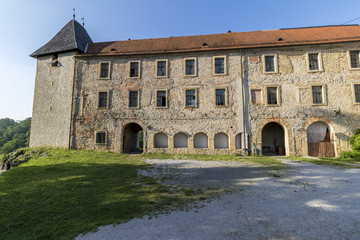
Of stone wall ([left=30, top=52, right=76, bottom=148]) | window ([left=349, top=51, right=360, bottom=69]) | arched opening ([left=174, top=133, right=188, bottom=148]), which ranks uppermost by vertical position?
window ([left=349, top=51, right=360, bottom=69])

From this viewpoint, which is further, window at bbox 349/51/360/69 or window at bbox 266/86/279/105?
window at bbox 266/86/279/105

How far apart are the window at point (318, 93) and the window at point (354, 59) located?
3.05 metres

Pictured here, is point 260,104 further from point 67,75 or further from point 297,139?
point 67,75

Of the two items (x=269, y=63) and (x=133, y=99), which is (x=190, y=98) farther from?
(x=269, y=63)

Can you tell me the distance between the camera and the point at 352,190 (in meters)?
6.20

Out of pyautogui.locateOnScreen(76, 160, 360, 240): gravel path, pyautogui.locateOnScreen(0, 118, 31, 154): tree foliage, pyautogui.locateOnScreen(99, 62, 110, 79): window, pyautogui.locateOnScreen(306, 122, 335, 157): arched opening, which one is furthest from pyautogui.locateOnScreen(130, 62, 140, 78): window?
pyautogui.locateOnScreen(0, 118, 31, 154): tree foliage

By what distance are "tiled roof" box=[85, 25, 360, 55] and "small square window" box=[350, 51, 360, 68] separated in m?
1.12

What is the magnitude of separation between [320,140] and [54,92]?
2552 cm

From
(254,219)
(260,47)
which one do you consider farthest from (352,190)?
(260,47)

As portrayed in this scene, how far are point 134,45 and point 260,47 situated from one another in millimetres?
12903

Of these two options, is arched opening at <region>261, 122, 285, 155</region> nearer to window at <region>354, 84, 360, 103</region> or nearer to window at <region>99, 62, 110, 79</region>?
window at <region>354, 84, 360, 103</region>

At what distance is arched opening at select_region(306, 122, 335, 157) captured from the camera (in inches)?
580

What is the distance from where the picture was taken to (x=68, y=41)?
19.1 meters

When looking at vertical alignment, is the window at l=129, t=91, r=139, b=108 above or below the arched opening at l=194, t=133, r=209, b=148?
above
